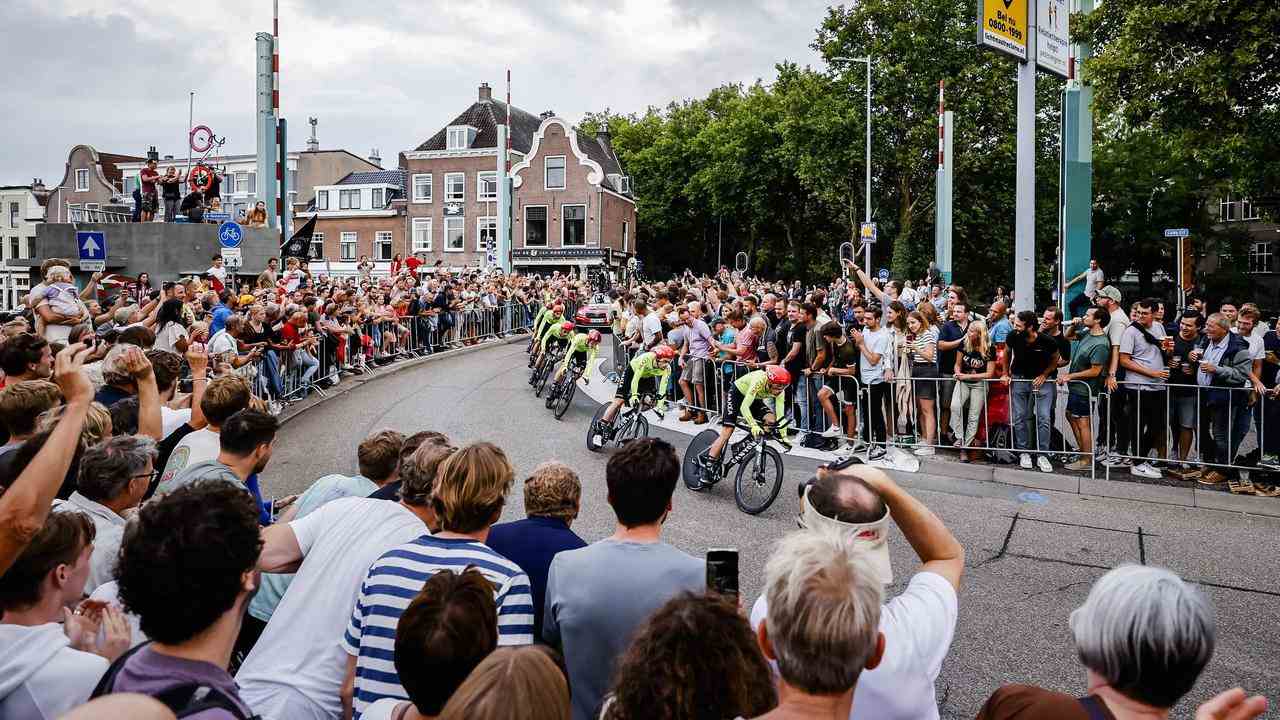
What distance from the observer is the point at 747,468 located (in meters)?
9.14

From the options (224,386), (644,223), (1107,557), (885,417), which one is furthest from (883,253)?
(224,386)

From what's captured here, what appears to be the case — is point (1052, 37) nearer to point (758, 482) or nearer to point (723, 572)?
point (758, 482)

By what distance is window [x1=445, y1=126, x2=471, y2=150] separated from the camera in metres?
55.7

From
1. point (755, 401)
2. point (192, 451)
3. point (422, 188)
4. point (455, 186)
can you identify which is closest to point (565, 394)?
point (755, 401)

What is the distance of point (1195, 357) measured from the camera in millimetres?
10062

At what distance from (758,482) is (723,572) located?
6.52m

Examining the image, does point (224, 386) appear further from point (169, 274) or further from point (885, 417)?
point (169, 274)

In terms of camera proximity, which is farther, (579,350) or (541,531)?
(579,350)

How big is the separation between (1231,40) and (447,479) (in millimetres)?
18267

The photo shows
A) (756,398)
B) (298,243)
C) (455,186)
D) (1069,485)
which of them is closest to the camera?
(756,398)

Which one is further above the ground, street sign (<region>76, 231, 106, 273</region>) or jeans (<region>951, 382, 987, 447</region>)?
street sign (<region>76, 231, 106, 273</region>)

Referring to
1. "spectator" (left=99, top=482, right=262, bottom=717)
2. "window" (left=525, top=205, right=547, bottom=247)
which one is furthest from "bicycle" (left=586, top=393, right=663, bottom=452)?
"window" (left=525, top=205, right=547, bottom=247)

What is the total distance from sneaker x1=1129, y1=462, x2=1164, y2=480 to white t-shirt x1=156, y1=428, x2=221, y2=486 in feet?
31.4

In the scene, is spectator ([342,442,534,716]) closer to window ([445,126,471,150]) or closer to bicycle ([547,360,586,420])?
bicycle ([547,360,586,420])
